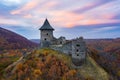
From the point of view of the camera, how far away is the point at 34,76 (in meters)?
75.9

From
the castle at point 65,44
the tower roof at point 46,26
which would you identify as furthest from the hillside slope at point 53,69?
the tower roof at point 46,26

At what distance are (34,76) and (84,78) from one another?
16.3m

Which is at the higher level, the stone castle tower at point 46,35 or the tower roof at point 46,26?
the tower roof at point 46,26

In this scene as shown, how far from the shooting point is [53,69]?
7719 cm

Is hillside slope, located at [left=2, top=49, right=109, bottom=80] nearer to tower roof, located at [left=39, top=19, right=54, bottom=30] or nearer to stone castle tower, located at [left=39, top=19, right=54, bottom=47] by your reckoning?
stone castle tower, located at [left=39, top=19, right=54, bottom=47]

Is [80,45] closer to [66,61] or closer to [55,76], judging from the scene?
[66,61]

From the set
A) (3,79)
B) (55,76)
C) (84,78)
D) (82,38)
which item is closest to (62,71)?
(55,76)

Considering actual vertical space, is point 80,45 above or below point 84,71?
above

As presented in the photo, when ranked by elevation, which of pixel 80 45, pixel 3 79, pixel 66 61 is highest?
pixel 80 45

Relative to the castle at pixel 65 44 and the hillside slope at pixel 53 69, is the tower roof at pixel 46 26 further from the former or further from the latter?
the hillside slope at pixel 53 69

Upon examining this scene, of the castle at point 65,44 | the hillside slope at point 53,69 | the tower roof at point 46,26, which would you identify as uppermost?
the tower roof at point 46,26

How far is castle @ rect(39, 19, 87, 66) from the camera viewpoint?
252 feet

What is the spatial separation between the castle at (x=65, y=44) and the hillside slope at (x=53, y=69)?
73.9 inches

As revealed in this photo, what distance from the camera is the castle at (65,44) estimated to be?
76.8 m
